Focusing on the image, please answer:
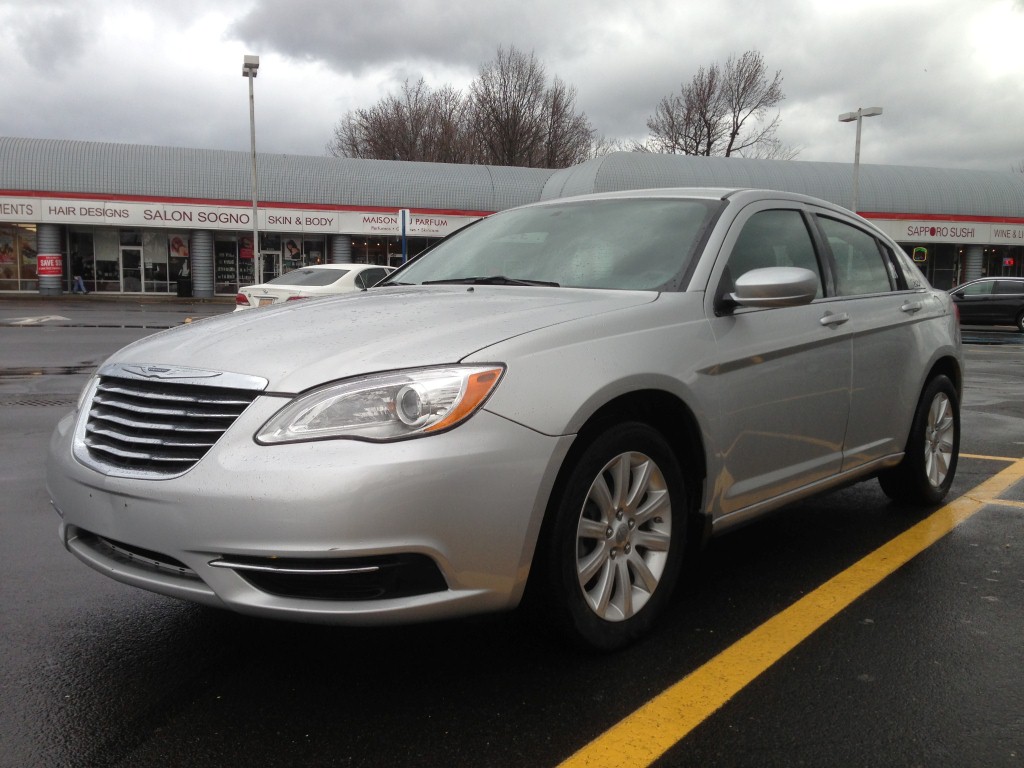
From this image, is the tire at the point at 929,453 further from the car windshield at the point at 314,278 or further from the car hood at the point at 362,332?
the car windshield at the point at 314,278

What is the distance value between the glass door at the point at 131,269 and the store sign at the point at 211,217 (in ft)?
4.80

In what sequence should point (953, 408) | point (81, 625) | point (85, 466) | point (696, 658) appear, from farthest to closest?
1. point (953, 408)
2. point (81, 625)
3. point (696, 658)
4. point (85, 466)

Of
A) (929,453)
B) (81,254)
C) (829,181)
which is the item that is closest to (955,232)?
(829,181)

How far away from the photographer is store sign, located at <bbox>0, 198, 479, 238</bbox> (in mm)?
35438

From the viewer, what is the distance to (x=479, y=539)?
7.91 feet

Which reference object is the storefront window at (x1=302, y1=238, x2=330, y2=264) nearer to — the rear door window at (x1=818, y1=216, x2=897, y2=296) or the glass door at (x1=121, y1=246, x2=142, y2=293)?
the glass door at (x1=121, y1=246, x2=142, y2=293)

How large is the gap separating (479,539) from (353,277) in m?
14.0

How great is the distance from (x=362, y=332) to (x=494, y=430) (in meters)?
0.62

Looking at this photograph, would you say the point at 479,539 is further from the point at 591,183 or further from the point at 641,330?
the point at 591,183

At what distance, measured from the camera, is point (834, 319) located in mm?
3830

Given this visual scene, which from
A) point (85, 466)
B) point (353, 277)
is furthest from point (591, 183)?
point (85, 466)

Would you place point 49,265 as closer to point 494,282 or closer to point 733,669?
point 494,282

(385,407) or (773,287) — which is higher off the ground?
(773,287)

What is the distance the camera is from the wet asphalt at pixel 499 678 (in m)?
2.32
